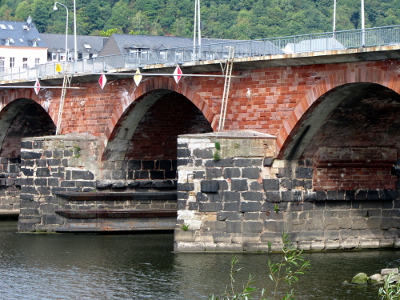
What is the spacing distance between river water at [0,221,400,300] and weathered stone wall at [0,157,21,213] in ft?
42.2

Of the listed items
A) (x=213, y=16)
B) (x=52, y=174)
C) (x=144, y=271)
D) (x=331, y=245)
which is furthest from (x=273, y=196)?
(x=213, y=16)

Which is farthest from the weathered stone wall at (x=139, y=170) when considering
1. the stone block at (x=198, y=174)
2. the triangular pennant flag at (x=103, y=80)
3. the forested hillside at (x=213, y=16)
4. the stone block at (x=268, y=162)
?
the forested hillside at (x=213, y=16)

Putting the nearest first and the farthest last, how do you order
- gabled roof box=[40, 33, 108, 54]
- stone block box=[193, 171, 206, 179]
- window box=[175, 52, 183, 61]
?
1. stone block box=[193, 171, 206, 179]
2. window box=[175, 52, 183, 61]
3. gabled roof box=[40, 33, 108, 54]

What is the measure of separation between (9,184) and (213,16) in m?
33.1

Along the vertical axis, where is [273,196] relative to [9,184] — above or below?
below

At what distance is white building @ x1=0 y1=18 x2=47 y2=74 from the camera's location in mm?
76625

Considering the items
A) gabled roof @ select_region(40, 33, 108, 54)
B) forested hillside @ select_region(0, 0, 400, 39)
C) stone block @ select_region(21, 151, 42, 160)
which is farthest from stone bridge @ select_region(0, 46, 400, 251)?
gabled roof @ select_region(40, 33, 108, 54)

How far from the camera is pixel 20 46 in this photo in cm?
7838

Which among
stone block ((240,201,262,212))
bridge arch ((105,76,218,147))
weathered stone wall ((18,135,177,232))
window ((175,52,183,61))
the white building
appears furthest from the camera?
the white building

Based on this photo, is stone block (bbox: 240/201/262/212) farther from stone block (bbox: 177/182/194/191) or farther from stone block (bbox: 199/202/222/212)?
stone block (bbox: 177/182/194/191)

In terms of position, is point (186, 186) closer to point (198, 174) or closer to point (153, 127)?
point (198, 174)

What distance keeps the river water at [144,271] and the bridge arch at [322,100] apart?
3162 millimetres

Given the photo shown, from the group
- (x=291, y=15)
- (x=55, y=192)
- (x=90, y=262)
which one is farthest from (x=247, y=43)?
(x=291, y=15)

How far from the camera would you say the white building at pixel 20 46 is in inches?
3017
